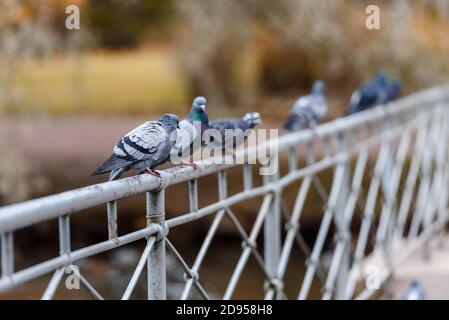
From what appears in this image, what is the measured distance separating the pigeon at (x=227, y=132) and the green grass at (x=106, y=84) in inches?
257

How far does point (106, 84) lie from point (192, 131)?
51.7 feet

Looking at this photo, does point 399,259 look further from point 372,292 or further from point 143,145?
point 143,145

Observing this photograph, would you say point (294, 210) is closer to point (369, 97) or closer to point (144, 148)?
point (144, 148)

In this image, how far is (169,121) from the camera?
291cm

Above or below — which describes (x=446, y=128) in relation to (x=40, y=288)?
above

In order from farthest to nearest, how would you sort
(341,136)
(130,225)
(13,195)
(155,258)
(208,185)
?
(208,185)
(130,225)
(13,195)
(341,136)
(155,258)

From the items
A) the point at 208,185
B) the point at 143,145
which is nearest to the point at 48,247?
the point at 208,185

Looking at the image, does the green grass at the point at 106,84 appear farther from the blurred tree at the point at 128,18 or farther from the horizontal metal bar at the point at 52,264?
the horizontal metal bar at the point at 52,264

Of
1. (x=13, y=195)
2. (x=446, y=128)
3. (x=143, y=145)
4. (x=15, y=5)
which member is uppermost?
(x=15, y=5)

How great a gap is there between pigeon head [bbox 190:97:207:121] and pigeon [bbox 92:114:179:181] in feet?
0.77

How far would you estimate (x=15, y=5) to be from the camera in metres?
8.12

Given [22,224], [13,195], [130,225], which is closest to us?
[22,224]

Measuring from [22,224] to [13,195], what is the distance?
7.45m

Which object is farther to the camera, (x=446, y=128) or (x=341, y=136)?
(x=446, y=128)
